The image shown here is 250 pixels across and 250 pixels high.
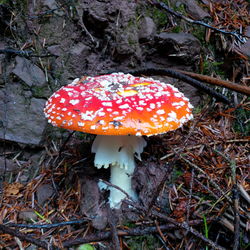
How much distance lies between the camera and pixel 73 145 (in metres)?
2.76

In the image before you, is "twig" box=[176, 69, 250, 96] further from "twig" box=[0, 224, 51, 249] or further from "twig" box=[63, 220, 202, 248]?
"twig" box=[0, 224, 51, 249]

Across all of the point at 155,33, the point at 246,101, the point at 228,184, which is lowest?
the point at 228,184

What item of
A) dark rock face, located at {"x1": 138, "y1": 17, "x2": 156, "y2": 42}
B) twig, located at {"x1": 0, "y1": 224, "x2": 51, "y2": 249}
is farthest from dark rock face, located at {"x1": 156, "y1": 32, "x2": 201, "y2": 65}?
twig, located at {"x1": 0, "y1": 224, "x2": 51, "y2": 249}

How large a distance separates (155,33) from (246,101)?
138cm

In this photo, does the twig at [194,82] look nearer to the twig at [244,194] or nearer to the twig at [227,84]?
the twig at [227,84]

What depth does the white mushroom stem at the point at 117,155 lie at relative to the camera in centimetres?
212


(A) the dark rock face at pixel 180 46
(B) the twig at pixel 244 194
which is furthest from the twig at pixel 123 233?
(A) the dark rock face at pixel 180 46

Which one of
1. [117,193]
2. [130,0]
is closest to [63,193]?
[117,193]

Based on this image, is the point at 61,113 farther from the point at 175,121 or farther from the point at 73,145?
the point at 73,145

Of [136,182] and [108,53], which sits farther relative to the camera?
[108,53]

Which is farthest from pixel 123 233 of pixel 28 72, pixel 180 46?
pixel 180 46

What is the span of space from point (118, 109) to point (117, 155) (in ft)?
1.91

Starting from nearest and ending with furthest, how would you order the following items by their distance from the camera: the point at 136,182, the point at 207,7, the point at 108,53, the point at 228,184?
the point at 228,184 → the point at 136,182 → the point at 108,53 → the point at 207,7

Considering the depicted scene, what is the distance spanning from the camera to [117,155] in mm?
2139
